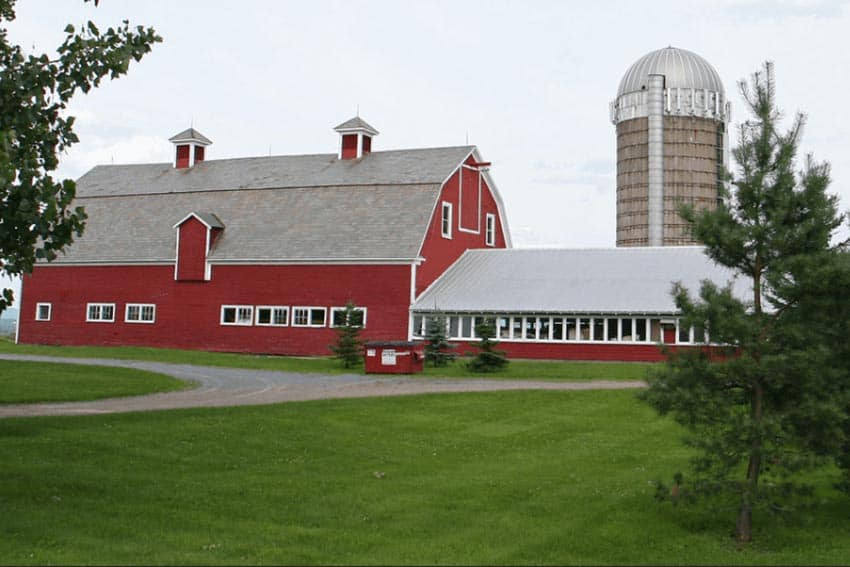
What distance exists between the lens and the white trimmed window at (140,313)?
1981 inches

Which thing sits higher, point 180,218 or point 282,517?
point 180,218

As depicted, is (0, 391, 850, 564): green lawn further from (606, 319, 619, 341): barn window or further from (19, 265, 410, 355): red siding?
(19, 265, 410, 355): red siding

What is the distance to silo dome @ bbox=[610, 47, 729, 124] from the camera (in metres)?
79.2

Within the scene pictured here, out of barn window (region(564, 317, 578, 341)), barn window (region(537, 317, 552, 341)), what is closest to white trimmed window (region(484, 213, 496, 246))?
barn window (region(537, 317, 552, 341))

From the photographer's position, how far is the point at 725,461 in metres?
11.0

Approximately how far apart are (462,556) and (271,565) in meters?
1.95

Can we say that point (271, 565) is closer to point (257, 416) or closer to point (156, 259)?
point (257, 416)

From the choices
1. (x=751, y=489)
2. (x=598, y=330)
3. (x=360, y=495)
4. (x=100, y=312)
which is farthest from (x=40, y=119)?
(x=100, y=312)

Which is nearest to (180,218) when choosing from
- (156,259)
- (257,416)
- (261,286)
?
(156,259)

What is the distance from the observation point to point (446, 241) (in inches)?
1891

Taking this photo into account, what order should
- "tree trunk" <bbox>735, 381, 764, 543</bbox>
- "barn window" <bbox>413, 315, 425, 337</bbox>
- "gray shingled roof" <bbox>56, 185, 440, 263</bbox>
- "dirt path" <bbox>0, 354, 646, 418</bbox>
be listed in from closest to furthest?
"tree trunk" <bbox>735, 381, 764, 543</bbox>, "dirt path" <bbox>0, 354, 646, 418</bbox>, "barn window" <bbox>413, 315, 425, 337</bbox>, "gray shingled roof" <bbox>56, 185, 440, 263</bbox>

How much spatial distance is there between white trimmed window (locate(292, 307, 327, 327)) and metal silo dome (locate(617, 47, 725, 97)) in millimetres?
44698

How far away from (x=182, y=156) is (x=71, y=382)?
34.4 metres

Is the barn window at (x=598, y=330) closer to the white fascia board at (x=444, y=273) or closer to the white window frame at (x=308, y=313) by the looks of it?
the white fascia board at (x=444, y=273)
